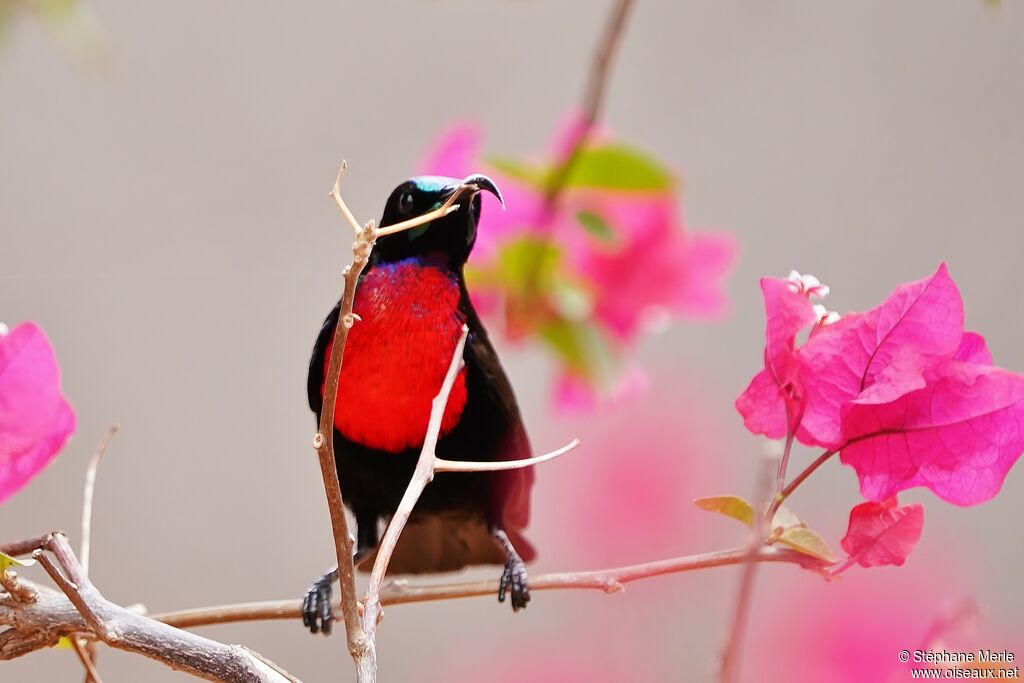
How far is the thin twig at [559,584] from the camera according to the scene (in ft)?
1.13

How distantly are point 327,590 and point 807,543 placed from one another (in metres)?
0.23

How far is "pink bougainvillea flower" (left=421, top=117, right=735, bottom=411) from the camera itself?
680mm

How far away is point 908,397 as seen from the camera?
1.21ft

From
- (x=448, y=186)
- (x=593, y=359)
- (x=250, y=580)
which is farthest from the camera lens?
(x=250, y=580)

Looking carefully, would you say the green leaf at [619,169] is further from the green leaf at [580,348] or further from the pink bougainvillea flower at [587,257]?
the green leaf at [580,348]

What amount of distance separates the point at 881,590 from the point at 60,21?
680 millimetres

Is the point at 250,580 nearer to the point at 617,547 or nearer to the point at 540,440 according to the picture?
the point at 540,440

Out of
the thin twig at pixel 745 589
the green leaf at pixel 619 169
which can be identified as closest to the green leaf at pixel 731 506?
the thin twig at pixel 745 589

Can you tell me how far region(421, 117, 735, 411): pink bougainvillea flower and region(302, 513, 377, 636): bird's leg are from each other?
0.22m

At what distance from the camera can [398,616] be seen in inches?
66.7

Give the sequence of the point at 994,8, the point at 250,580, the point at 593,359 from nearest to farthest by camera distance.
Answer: the point at 994,8
the point at 593,359
the point at 250,580

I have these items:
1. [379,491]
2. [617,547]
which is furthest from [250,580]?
[379,491]

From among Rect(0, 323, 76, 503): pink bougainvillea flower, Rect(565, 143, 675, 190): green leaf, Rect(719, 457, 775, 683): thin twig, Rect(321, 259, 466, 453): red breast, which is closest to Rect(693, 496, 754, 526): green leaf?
Rect(719, 457, 775, 683): thin twig

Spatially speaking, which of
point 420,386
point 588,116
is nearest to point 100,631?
point 420,386
